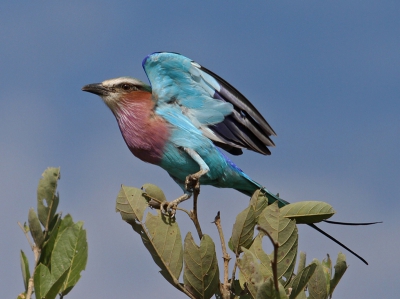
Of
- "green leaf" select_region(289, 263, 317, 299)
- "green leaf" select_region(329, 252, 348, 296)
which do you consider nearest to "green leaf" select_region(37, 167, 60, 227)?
"green leaf" select_region(289, 263, 317, 299)

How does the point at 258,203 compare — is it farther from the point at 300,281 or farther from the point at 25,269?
the point at 25,269

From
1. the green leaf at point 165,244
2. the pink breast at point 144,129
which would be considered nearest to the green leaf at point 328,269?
the green leaf at point 165,244

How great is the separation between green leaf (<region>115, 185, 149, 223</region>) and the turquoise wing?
6.28 feet

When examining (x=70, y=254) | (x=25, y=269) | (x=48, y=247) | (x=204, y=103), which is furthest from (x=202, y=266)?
(x=204, y=103)

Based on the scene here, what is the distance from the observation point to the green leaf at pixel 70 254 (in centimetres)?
295

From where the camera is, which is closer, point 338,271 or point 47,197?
point 47,197

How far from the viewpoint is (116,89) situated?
20.7 feet

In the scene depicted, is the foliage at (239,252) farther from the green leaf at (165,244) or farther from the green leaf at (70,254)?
the green leaf at (70,254)

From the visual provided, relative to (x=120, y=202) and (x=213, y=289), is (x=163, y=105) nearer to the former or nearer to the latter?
(x=120, y=202)

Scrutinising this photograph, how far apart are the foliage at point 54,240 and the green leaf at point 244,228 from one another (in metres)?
0.92

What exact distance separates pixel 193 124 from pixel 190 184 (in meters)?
1.05

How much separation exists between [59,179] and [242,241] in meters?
1.15

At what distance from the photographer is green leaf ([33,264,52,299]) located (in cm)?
273

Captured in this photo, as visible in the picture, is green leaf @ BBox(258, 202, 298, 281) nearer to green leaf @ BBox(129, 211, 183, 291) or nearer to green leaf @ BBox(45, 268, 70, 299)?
green leaf @ BBox(129, 211, 183, 291)
